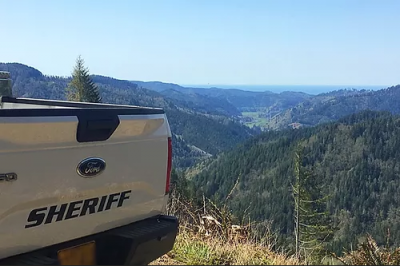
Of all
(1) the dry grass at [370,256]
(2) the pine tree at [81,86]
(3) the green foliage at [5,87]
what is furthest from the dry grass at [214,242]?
(2) the pine tree at [81,86]

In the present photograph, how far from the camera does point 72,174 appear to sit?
108 inches

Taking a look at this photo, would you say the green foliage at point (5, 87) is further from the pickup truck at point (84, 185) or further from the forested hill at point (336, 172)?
the forested hill at point (336, 172)

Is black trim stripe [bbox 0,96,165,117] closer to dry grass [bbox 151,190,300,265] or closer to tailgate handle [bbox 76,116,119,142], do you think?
tailgate handle [bbox 76,116,119,142]

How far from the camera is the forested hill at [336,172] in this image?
10281cm

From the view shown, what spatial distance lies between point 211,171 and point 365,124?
5115cm

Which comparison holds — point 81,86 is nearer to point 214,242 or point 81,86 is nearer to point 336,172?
point 214,242

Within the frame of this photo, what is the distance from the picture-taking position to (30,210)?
101 inches

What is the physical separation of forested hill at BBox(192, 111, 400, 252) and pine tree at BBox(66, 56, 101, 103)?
6186 centimetres

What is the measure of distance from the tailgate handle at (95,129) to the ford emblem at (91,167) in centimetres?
13

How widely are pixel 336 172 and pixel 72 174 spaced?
128m

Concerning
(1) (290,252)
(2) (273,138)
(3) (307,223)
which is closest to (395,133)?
(2) (273,138)

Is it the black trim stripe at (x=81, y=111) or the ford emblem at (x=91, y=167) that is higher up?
the black trim stripe at (x=81, y=111)

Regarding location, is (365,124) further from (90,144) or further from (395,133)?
(90,144)

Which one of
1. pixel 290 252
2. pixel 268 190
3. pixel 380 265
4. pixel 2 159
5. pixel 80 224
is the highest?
pixel 2 159
